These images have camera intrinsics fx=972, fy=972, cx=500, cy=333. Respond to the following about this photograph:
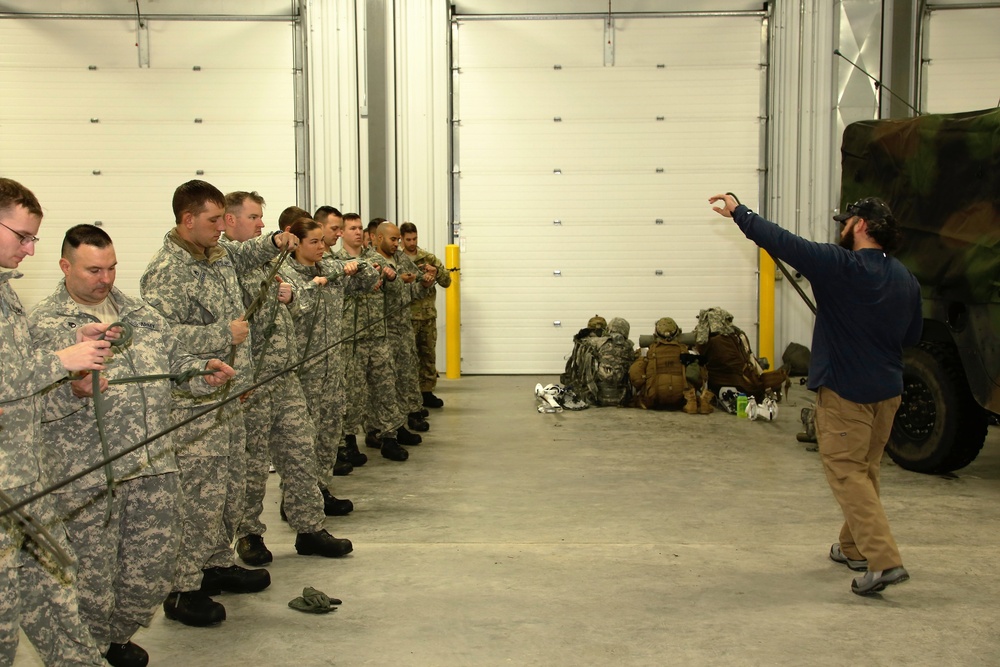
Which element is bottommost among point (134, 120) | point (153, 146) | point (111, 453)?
point (111, 453)

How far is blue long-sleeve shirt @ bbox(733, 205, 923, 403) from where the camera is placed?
4359 mm

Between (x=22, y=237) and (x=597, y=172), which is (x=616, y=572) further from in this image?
(x=597, y=172)

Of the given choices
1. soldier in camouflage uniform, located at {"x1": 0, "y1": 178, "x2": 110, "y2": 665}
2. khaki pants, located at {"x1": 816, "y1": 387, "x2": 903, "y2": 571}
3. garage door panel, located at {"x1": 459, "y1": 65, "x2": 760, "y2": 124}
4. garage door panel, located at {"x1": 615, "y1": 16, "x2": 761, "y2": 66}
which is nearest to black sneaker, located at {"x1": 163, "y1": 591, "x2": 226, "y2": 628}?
soldier in camouflage uniform, located at {"x1": 0, "y1": 178, "x2": 110, "y2": 665}

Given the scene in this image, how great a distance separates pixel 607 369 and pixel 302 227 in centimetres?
536

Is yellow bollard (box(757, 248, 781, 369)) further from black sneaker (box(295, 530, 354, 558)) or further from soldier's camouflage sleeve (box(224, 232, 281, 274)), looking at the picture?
soldier's camouflage sleeve (box(224, 232, 281, 274))

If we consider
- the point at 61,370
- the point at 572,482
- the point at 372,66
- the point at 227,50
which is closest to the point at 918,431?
the point at 572,482

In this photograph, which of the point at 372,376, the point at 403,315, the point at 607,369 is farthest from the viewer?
the point at 607,369

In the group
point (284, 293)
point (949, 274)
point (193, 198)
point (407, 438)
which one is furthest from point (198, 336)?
point (949, 274)

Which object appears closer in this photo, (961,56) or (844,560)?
(844,560)

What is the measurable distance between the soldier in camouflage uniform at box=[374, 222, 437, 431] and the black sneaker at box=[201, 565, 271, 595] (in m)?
3.56

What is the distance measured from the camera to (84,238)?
10.8ft

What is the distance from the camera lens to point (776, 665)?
12.0 ft

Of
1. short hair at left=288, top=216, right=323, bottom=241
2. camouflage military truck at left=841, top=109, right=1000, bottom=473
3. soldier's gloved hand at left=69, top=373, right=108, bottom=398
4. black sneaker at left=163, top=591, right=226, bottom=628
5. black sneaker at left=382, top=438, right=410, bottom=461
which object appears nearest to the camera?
soldier's gloved hand at left=69, top=373, right=108, bottom=398

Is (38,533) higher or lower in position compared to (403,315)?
lower
